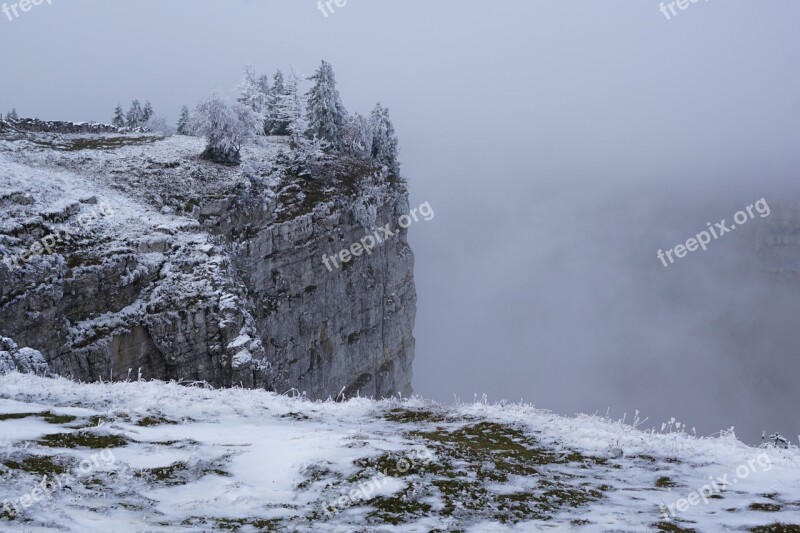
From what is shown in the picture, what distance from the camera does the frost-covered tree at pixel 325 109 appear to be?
57312mm

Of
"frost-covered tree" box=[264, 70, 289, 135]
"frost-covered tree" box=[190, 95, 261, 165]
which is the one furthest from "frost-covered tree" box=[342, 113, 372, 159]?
"frost-covered tree" box=[264, 70, 289, 135]

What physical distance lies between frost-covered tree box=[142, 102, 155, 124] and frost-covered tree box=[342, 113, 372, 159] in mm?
52511

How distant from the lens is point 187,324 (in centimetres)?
2909

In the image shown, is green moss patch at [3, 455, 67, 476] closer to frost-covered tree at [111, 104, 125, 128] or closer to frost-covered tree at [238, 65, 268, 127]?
frost-covered tree at [238, 65, 268, 127]

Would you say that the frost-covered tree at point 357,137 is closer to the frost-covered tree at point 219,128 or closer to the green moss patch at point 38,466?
the frost-covered tree at point 219,128

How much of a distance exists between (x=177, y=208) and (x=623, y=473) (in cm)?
3365

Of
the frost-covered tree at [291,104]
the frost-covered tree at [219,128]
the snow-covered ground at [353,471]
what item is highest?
the frost-covered tree at [291,104]

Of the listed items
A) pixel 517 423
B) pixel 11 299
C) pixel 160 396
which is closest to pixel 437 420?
pixel 517 423

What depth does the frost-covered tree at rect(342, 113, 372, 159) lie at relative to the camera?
58.1 m

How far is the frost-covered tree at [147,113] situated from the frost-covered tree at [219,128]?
182 feet

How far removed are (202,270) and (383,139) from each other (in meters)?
33.8

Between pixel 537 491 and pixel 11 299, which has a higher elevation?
pixel 11 299

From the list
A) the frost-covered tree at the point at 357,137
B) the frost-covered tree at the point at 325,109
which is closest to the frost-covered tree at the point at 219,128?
the frost-covered tree at the point at 325,109

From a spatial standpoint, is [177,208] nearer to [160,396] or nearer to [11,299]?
[11,299]
